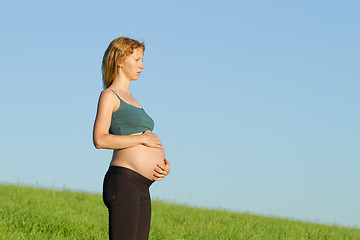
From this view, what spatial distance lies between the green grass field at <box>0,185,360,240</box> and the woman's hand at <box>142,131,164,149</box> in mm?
4041

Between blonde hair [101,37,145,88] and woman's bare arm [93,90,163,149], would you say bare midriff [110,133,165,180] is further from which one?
blonde hair [101,37,145,88]

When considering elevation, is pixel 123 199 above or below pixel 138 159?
below

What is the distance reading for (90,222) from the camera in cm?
899

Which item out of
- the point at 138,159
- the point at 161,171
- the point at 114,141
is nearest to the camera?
the point at 114,141

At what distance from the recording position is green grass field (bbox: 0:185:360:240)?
26.3ft

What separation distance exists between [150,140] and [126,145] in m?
0.25

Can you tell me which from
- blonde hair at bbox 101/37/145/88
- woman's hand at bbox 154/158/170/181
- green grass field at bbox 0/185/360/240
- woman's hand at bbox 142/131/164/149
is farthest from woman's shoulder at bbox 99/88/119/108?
green grass field at bbox 0/185/360/240

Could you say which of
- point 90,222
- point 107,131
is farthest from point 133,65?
point 90,222

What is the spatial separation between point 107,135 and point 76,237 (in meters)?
4.32

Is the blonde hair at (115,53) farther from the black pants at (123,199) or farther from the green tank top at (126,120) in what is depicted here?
the black pants at (123,199)

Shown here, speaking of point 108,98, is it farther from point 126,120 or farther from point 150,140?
point 150,140

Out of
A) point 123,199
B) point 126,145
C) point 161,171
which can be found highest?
point 126,145

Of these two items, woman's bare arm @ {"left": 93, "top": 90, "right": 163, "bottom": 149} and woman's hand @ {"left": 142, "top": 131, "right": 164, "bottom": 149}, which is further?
woman's hand @ {"left": 142, "top": 131, "right": 164, "bottom": 149}

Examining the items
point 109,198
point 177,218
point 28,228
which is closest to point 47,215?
point 28,228
